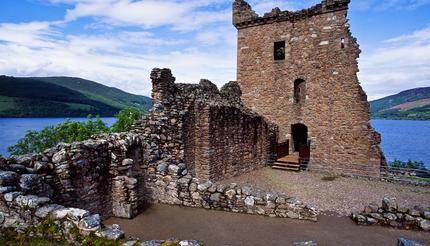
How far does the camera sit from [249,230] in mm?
7738

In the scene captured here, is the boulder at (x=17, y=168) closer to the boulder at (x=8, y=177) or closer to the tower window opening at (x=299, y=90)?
the boulder at (x=8, y=177)

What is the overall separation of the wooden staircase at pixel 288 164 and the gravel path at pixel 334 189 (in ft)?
2.36

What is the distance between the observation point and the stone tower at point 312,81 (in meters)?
17.4

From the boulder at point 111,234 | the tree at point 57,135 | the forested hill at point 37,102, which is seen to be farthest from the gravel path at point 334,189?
the forested hill at point 37,102

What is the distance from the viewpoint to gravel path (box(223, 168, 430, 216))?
1126 centimetres

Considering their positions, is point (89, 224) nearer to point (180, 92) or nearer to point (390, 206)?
point (390, 206)

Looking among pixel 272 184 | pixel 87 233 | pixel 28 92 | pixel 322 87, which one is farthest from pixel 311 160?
pixel 28 92

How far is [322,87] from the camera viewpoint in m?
18.5

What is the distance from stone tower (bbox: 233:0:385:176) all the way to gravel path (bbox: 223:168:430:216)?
2.27 m

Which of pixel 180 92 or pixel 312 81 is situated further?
pixel 312 81

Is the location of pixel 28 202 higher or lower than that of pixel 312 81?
lower

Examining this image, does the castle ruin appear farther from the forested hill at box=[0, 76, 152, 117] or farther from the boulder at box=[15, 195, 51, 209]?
the forested hill at box=[0, 76, 152, 117]

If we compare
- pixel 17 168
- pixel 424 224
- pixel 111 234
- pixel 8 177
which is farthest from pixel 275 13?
pixel 111 234

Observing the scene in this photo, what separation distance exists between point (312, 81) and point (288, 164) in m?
5.37
